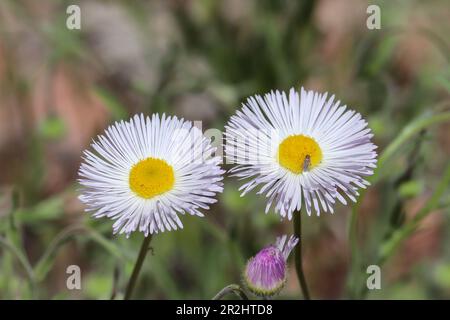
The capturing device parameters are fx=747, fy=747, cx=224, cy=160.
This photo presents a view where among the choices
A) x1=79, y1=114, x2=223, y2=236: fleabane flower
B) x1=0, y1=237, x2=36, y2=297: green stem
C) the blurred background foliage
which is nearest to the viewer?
x1=79, y1=114, x2=223, y2=236: fleabane flower

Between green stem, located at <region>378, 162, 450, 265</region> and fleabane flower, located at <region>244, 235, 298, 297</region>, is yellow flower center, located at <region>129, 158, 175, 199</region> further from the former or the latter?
green stem, located at <region>378, 162, 450, 265</region>

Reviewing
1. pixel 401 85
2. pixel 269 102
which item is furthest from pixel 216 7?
pixel 269 102

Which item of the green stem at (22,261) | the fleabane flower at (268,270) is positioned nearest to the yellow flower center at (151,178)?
the fleabane flower at (268,270)

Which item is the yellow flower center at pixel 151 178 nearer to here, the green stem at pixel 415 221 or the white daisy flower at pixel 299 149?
the white daisy flower at pixel 299 149

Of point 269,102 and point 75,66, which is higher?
point 75,66

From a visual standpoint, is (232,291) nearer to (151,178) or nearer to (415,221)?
(151,178)

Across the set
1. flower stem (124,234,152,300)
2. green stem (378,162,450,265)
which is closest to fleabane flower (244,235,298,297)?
flower stem (124,234,152,300)
